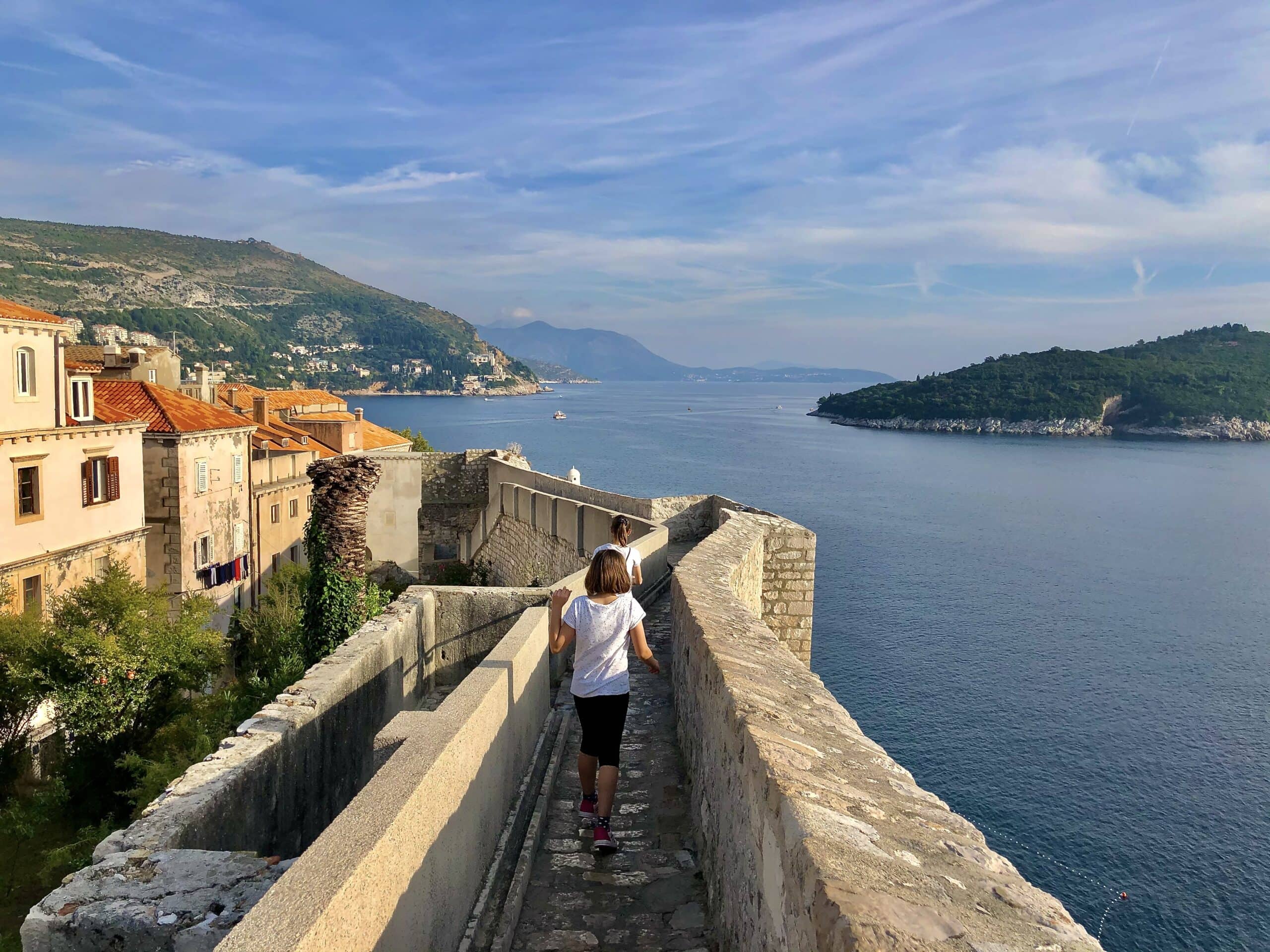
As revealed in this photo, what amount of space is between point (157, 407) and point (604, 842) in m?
28.2

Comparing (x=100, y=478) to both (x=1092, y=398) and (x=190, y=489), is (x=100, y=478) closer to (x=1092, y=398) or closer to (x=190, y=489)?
(x=190, y=489)

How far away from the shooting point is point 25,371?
21.7m

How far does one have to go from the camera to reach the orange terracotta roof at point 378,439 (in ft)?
150

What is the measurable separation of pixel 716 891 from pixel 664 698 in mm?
3150

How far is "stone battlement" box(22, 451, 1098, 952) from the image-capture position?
89.6 inches

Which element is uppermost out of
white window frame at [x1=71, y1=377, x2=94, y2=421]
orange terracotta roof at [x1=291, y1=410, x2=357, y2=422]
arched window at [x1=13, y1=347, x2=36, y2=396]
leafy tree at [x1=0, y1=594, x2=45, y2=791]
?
arched window at [x1=13, y1=347, x2=36, y2=396]

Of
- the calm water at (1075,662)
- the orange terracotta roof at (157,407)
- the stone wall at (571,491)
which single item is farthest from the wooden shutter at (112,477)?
the calm water at (1075,662)

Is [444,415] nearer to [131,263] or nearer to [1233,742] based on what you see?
[131,263]

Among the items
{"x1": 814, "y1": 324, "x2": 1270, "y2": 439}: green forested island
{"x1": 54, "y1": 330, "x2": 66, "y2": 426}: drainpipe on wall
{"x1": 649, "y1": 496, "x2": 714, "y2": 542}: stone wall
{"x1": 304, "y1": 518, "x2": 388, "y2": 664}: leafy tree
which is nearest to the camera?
{"x1": 304, "y1": 518, "x2": 388, "y2": 664}: leafy tree

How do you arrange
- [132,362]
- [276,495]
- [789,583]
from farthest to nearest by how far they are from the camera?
[276,495], [132,362], [789,583]

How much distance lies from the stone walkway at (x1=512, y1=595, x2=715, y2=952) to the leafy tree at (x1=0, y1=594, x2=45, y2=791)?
15302 millimetres

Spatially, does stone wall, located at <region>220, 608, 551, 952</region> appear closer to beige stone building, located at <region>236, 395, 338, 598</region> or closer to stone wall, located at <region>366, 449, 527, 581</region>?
stone wall, located at <region>366, 449, 527, 581</region>

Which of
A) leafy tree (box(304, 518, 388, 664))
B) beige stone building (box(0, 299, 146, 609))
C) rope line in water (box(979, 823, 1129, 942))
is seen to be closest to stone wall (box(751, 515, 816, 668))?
leafy tree (box(304, 518, 388, 664))

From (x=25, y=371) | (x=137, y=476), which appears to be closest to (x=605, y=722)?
(x=25, y=371)
